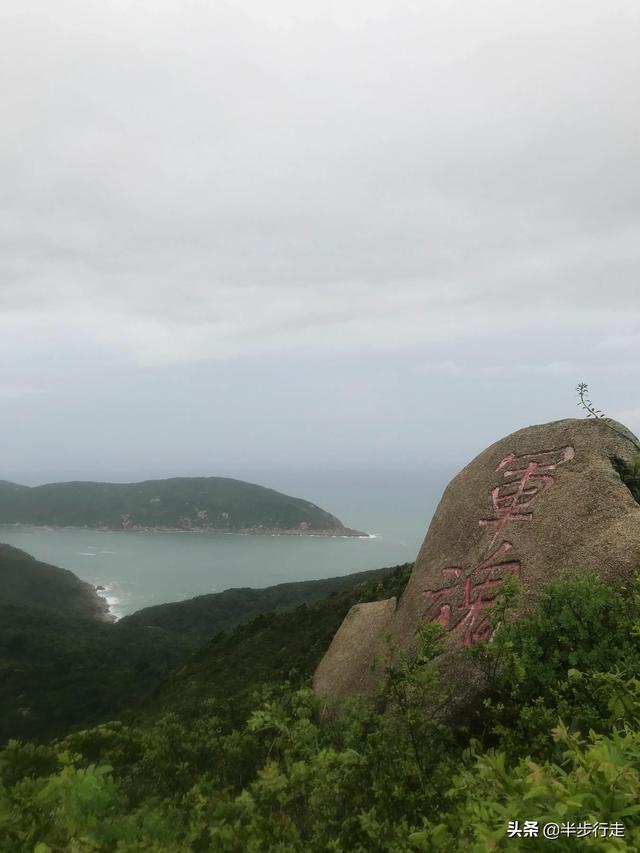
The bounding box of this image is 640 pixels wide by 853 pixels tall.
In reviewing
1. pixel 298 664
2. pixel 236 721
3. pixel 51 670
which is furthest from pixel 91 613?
pixel 236 721

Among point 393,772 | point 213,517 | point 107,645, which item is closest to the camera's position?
point 393,772

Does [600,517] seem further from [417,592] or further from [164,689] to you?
[164,689]

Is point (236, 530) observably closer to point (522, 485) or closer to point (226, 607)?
point (226, 607)

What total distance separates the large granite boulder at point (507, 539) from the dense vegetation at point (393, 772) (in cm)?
130

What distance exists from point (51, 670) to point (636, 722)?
50957 millimetres

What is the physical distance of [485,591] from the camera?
970 cm

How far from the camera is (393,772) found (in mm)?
4215

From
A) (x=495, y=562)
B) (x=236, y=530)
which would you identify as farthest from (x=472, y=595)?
(x=236, y=530)

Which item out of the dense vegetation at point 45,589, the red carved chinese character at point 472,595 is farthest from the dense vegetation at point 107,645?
the red carved chinese character at point 472,595

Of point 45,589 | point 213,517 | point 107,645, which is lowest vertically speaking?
point 45,589

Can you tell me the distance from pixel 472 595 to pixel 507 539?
125 cm

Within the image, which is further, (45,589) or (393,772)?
(45,589)

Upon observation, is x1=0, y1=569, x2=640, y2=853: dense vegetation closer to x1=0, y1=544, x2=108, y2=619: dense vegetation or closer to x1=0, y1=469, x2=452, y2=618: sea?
x1=0, y1=544, x2=108, y2=619: dense vegetation

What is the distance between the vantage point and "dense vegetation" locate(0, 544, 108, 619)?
92.1 meters
